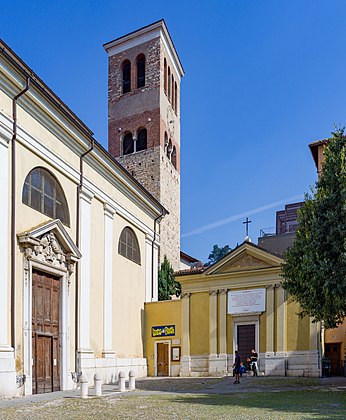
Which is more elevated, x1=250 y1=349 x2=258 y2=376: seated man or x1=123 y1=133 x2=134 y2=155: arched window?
x1=123 y1=133 x2=134 y2=155: arched window

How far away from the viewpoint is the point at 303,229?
17.4 metres

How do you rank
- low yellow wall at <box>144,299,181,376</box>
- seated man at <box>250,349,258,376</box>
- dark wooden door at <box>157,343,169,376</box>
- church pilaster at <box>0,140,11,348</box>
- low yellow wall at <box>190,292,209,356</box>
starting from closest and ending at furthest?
church pilaster at <box>0,140,11,348</box> < seated man at <box>250,349,258,376</box> < low yellow wall at <box>190,292,209,356</box> < dark wooden door at <box>157,343,169,376</box> < low yellow wall at <box>144,299,181,376</box>

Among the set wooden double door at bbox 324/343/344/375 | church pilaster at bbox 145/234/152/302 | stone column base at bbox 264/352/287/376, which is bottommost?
wooden double door at bbox 324/343/344/375

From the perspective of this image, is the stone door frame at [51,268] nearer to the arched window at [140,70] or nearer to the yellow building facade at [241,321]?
the yellow building facade at [241,321]

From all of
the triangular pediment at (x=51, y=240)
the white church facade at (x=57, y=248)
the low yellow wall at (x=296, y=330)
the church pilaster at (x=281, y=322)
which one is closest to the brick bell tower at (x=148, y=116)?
the white church facade at (x=57, y=248)

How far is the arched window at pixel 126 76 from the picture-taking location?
4562 cm

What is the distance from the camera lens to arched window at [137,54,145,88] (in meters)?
45.0

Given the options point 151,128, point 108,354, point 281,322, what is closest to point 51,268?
point 108,354

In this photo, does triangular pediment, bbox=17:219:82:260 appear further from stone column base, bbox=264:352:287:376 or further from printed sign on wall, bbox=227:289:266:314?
stone column base, bbox=264:352:287:376

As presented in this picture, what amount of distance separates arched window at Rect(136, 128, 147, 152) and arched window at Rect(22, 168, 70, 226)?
79.1 feet

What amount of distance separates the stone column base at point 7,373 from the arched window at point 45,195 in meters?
4.77

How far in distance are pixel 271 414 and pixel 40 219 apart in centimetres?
1033

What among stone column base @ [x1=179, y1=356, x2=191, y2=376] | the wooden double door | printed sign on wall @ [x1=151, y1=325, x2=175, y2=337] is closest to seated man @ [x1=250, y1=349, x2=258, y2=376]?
stone column base @ [x1=179, y1=356, x2=191, y2=376]

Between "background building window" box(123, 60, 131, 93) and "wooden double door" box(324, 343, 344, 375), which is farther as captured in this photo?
"background building window" box(123, 60, 131, 93)
